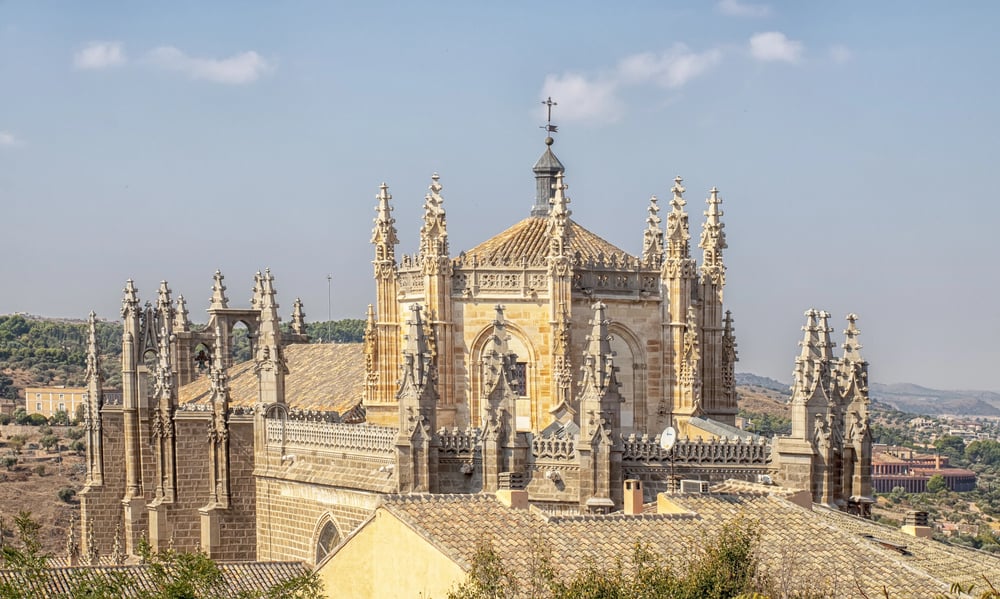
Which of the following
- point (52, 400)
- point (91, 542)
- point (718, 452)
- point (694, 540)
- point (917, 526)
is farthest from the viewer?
point (52, 400)

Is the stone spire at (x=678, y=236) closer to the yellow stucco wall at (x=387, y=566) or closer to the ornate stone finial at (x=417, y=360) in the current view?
the ornate stone finial at (x=417, y=360)

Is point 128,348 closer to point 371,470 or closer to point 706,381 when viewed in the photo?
point 371,470

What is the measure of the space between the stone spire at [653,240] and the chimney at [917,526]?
30.2ft

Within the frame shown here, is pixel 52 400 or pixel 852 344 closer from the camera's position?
pixel 852 344

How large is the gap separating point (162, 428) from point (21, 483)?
39988 millimetres

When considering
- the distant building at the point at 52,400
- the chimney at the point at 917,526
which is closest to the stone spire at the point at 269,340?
the chimney at the point at 917,526

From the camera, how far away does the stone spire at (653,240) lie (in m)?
A: 42.2

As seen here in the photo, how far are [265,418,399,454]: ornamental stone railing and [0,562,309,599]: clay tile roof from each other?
3.20 meters

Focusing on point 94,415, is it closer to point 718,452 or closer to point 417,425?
point 417,425

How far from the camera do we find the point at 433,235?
137 feet

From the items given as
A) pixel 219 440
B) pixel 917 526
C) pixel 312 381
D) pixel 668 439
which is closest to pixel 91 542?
pixel 219 440

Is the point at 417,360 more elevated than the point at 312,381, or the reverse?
the point at 417,360

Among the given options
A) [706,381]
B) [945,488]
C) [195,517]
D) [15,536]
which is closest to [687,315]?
[706,381]

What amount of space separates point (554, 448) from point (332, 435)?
23.5ft
